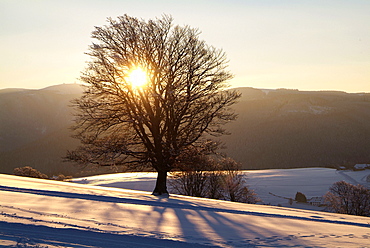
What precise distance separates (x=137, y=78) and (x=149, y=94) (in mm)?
876

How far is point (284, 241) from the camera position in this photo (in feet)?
19.9

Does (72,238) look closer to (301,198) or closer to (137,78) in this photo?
(137,78)

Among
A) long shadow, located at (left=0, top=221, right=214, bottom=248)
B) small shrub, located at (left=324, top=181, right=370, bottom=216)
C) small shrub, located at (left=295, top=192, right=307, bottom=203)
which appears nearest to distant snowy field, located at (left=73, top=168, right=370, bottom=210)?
small shrub, located at (left=295, top=192, right=307, bottom=203)

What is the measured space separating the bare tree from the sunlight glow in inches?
1.7

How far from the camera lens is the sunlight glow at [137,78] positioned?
15.8 meters

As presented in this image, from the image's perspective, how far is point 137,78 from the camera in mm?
15852

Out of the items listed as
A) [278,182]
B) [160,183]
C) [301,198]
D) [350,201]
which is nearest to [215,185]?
[350,201]

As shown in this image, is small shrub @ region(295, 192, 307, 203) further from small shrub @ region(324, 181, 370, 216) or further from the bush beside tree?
the bush beside tree

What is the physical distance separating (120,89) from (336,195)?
34752 mm

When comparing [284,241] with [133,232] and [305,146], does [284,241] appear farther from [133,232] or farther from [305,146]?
[305,146]

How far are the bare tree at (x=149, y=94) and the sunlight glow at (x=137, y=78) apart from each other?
0.04m

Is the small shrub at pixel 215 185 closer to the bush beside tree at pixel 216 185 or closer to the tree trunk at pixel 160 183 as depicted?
the bush beside tree at pixel 216 185

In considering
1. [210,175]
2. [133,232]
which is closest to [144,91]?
[133,232]

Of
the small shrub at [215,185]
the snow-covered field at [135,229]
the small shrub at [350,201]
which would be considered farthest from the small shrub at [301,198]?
the snow-covered field at [135,229]
